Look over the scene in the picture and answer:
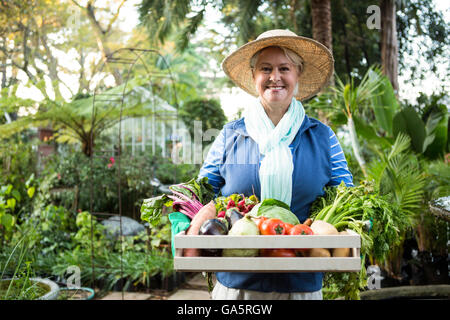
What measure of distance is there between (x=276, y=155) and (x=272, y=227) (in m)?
0.56

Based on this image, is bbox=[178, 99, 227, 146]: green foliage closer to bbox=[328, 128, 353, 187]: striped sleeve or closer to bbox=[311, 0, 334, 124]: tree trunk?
bbox=[311, 0, 334, 124]: tree trunk

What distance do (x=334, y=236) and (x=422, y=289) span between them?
8.07ft

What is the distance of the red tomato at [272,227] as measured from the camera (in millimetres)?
1325

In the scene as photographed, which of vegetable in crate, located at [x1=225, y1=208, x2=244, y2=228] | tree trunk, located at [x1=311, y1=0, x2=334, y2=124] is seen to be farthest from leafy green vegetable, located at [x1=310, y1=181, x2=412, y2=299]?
tree trunk, located at [x1=311, y1=0, x2=334, y2=124]

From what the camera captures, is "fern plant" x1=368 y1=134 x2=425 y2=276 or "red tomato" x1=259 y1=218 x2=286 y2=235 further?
"fern plant" x1=368 y1=134 x2=425 y2=276

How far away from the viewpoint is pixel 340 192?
1.69 m

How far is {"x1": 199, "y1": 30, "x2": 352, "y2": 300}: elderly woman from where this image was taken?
5.82 feet

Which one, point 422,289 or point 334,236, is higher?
point 334,236

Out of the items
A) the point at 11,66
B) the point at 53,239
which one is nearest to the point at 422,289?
the point at 53,239

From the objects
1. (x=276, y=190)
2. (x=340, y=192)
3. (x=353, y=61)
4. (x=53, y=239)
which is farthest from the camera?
(x=353, y=61)

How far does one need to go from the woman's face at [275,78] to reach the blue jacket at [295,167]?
0.62 feet

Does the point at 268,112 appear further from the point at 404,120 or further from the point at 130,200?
the point at 130,200

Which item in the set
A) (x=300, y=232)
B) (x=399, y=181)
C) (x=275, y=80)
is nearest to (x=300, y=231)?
(x=300, y=232)

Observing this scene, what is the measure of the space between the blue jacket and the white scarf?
50 mm
